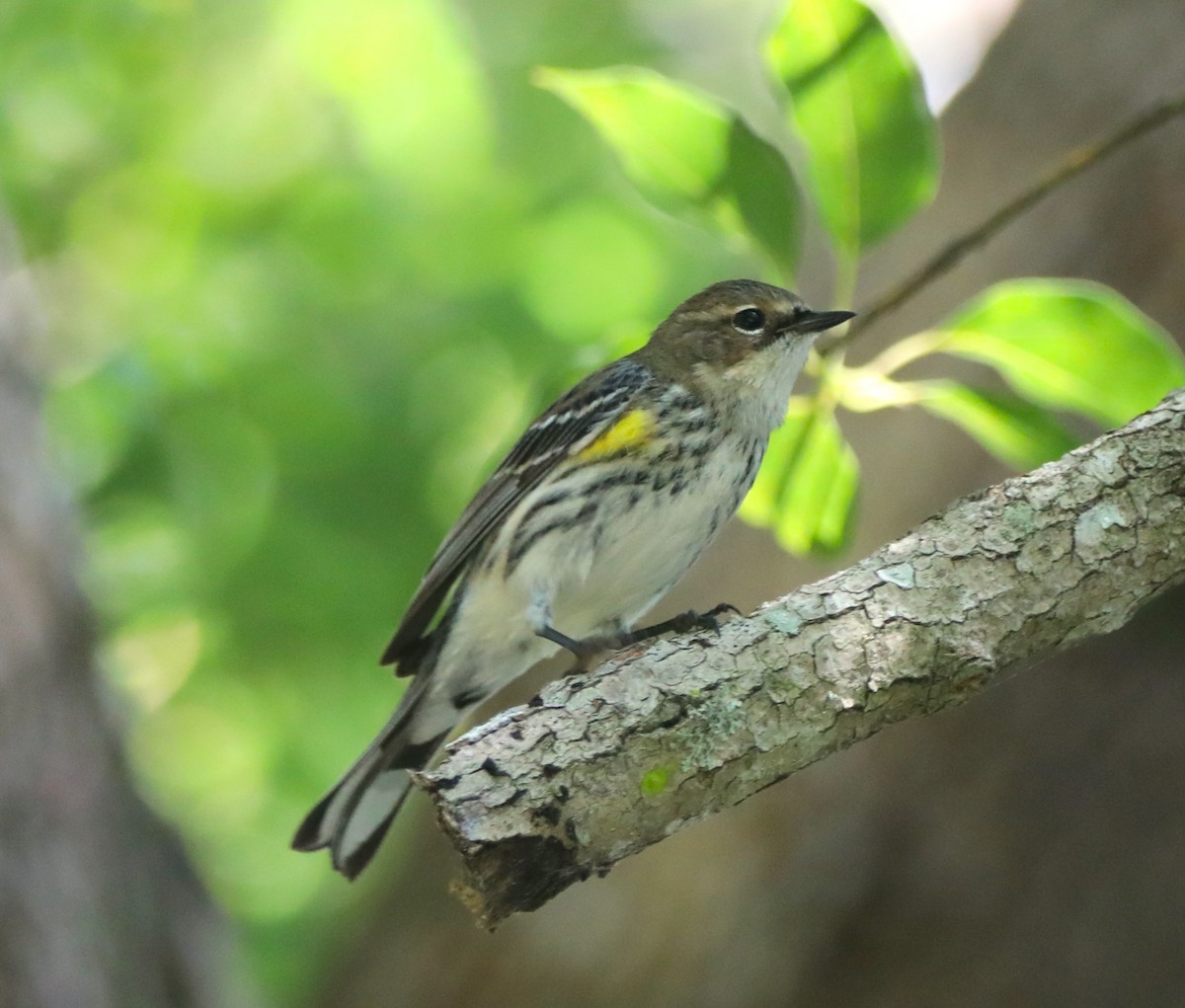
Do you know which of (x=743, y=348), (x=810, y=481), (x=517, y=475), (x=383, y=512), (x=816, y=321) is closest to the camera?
(x=810, y=481)

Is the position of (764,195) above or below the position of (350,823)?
above

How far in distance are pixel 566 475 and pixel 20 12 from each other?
11.5ft

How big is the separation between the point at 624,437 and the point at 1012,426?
1113 mm

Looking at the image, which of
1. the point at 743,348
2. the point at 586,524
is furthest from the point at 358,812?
the point at 743,348

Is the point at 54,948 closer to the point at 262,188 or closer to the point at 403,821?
the point at 403,821

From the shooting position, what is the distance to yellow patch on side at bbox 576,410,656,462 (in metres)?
3.55

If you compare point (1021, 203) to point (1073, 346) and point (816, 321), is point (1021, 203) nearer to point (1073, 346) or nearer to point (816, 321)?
point (1073, 346)

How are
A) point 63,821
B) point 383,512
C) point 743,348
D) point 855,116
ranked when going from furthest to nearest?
point 383,512
point 63,821
point 743,348
point 855,116

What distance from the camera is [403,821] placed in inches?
232

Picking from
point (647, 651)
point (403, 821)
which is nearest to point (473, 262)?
point (403, 821)

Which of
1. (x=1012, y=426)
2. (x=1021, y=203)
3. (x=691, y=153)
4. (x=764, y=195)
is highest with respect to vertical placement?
(x=691, y=153)

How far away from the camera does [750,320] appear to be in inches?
152

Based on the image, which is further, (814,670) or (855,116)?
(855,116)

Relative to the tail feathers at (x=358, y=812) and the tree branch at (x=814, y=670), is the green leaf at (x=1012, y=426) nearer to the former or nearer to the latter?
the tree branch at (x=814, y=670)
